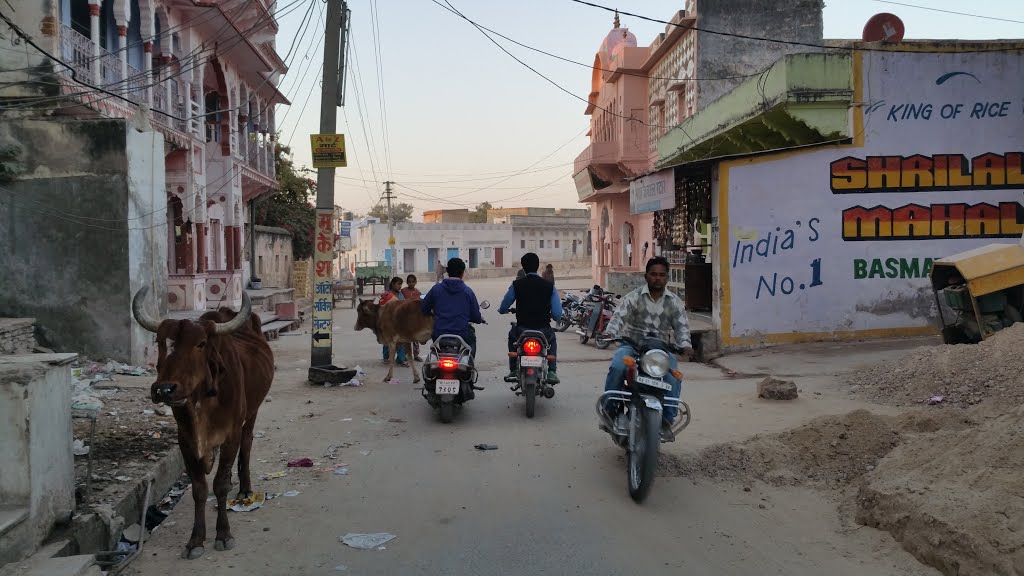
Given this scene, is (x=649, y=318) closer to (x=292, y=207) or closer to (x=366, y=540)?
(x=366, y=540)

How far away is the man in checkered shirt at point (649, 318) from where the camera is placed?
620cm

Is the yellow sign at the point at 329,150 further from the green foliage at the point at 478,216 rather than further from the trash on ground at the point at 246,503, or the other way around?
the green foliage at the point at 478,216

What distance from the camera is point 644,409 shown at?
542 cm

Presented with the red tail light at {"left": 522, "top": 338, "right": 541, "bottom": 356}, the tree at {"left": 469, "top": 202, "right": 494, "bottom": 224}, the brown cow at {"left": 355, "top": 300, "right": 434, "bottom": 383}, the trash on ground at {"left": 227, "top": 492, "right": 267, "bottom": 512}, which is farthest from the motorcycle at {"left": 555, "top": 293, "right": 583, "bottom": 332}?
the tree at {"left": 469, "top": 202, "right": 494, "bottom": 224}

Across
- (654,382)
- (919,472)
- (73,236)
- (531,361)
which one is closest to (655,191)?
(531,361)

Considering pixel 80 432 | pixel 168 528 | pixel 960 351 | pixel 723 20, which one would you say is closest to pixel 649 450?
pixel 168 528

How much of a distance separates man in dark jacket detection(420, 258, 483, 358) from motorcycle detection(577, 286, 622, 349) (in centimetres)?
744

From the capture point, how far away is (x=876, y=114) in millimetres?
13211

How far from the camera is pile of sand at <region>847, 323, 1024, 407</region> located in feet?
26.6

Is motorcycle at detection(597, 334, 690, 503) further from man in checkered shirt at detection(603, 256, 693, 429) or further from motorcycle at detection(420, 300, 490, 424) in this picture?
motorcycle at detection(420, 300, 490, 424)

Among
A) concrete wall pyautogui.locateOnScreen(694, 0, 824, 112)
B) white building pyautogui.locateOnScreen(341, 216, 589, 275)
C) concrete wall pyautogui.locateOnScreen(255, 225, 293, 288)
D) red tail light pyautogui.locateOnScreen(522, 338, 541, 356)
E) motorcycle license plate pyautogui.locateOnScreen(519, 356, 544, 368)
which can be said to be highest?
concrete wall pyautogui.locateOnScreen(694, 0, 824, 112)

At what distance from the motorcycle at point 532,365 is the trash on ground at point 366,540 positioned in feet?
11.8

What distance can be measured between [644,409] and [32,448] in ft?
12.3

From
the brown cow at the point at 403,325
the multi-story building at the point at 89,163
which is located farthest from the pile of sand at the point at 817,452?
the multi-story building at the point at 89,163
